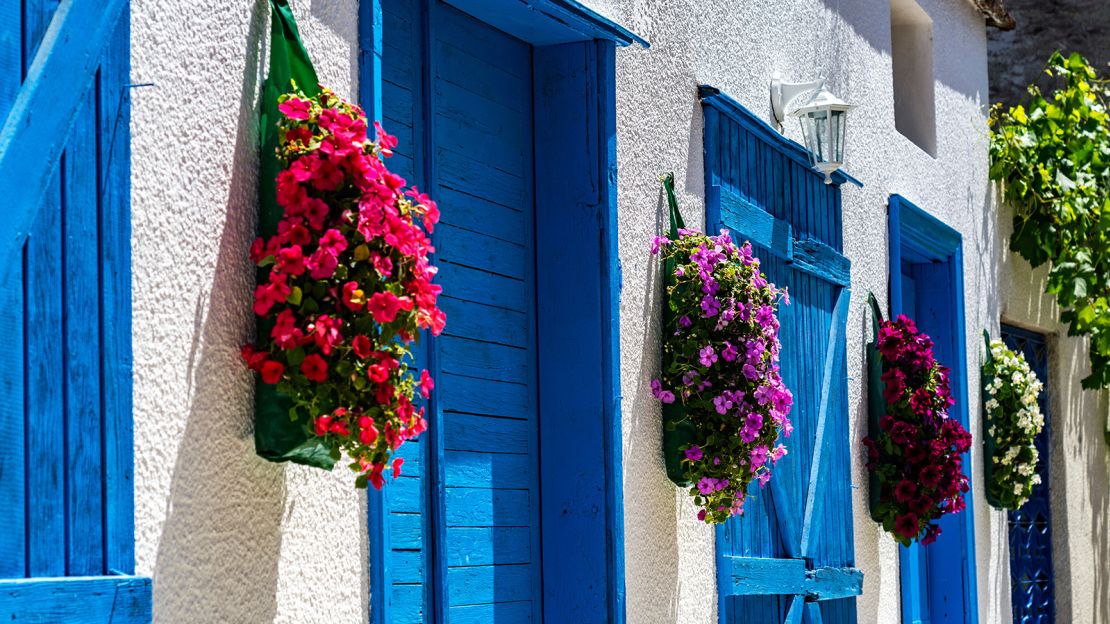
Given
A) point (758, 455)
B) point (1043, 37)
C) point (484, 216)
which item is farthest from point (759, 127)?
point (1043, 37)

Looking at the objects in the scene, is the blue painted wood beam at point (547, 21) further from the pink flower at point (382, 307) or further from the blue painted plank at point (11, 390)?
the blue painted plank at point (11, 390)

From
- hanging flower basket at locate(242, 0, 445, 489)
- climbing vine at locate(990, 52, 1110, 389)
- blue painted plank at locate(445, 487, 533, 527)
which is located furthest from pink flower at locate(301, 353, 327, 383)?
climbing vine at locate(990, 52, 1110, 389)

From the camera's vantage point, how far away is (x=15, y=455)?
2758 mm

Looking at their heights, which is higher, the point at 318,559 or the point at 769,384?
the point at 769,384

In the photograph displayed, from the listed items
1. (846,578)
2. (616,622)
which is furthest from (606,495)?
(846,578)

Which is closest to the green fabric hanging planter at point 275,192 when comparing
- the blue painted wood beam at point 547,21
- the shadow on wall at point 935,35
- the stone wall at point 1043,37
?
the blue painted wood beam at point 547,21

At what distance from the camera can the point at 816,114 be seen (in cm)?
663

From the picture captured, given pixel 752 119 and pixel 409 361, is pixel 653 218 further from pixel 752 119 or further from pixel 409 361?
pixel 409 361

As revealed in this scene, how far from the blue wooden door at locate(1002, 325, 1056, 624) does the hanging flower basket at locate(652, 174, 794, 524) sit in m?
5.13

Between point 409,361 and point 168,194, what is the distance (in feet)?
4.02

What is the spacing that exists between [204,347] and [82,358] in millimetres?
379

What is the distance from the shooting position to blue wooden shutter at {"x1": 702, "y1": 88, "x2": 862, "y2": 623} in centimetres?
594

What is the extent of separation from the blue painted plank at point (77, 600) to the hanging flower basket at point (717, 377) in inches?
102

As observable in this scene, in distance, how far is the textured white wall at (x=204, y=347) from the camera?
3.14 m
